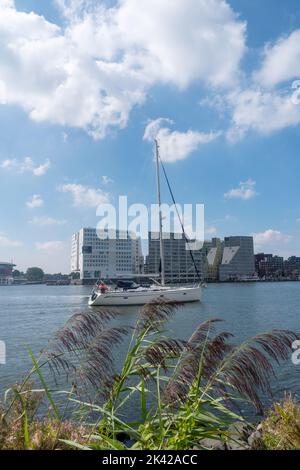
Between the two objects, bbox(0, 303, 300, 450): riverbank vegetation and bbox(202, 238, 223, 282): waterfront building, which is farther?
bbox(202, 238, 223, 282): waterfront building

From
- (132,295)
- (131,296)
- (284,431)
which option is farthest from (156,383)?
(131,296)

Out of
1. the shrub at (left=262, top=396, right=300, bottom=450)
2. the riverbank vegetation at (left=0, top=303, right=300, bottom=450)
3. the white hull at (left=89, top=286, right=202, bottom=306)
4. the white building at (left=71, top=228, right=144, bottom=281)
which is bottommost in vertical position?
the white hull at (left=89, top=286, right=202, bottom=306)

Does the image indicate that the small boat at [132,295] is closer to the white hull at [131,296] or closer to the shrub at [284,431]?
the white hull at [131,296]

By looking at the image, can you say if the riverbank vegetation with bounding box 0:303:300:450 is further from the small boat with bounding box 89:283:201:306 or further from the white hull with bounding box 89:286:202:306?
the white hull with bounding box 89:286:202:306

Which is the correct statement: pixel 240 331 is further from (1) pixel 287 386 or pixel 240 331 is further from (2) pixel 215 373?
(2) pixel 215 373

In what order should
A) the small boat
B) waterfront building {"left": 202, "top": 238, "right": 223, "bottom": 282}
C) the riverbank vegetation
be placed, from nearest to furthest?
the riverbank vegetation < the small boat < waterfront building {"left": 202, "top": 238, "right": 223, "bottom": 282}

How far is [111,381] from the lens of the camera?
5027mm

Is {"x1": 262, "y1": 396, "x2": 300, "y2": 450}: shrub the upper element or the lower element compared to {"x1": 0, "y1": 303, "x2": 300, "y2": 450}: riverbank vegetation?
lower

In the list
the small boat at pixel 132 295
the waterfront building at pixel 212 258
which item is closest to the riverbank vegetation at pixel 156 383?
the small boat at pixel 132 295

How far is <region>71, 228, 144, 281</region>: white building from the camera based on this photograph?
16338 centimetres

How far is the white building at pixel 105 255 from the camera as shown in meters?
163

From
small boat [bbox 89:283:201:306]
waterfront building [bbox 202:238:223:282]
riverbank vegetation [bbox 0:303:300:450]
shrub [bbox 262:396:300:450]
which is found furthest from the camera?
waterfront building [bbox 202:238:223:282]

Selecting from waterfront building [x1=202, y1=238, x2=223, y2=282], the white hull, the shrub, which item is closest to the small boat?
the white hull
